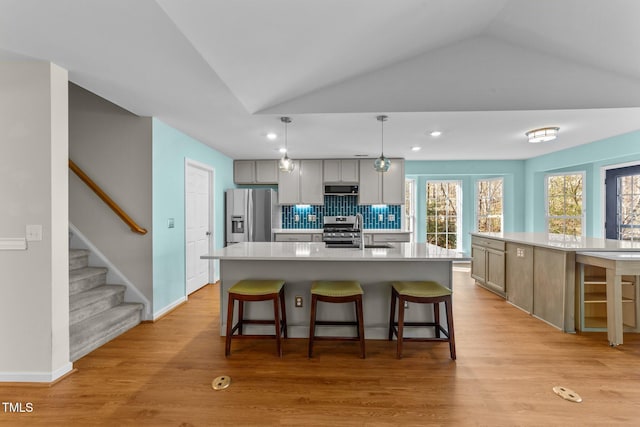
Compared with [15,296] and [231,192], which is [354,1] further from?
[231,192]

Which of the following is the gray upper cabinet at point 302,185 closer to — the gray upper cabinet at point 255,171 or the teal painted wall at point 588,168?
the gray upper cabinet at point 255,171

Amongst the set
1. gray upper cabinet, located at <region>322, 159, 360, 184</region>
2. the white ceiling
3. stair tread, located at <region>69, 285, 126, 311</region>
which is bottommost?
stair tread, located at <region>69, 285, 126, 311</region>

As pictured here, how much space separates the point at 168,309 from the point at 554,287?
4433mm

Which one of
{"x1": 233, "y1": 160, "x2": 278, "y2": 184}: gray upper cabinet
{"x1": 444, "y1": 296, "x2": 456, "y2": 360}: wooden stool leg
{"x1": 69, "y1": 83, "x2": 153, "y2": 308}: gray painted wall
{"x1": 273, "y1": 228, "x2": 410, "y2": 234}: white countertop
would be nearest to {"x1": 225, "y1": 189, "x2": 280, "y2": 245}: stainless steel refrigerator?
{"x1": 273, "y1": 228, "x2": 410, "y2": 234}: white countertop

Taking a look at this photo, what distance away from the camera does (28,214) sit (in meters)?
2.21

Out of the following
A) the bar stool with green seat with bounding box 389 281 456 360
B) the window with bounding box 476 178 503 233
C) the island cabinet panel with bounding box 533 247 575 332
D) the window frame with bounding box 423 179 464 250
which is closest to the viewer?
the bar stool with green seat with bounding box 389 281 456 360

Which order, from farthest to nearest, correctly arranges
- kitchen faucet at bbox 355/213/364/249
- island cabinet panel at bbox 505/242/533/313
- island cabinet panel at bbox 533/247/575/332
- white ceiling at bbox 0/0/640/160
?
island cabinet panel at bbox 505/242/533/313 < kitchen faucet at bbox 355/213/364/249 < island cabinet panel at bbox 533/247/575/332 < white ceiling at bbox 0/0/640/160

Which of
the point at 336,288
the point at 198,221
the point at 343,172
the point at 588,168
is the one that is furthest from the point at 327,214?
the point at 588,168

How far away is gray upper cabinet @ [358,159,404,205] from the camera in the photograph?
236 inches

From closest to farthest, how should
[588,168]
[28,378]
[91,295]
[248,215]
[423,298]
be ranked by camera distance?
[28,378], [423,298], [91,295], [588,168], [248,215]

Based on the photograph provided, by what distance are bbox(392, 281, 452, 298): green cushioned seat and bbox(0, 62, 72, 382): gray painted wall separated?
8.79 feet

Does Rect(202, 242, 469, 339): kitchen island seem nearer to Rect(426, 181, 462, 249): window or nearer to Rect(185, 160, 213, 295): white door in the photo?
Rect(185, 160, 213, 295): white door

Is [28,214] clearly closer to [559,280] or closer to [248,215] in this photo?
[248,215]

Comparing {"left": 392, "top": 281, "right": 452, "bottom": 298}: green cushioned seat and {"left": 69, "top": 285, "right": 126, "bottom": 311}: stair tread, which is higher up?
{"left": 392, "top": 281, "right": 452, "bottom": 298}: green cushioned seat
